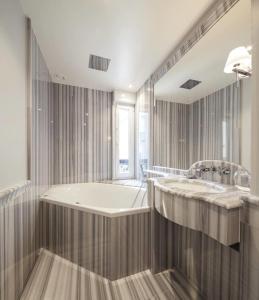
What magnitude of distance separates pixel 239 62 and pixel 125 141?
2110 millimetres

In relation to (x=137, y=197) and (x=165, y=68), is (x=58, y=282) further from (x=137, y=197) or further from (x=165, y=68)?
(x=165, y=68)

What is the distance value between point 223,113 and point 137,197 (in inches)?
57.0

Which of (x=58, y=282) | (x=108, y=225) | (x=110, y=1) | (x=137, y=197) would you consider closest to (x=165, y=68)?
(x=110, y=1)

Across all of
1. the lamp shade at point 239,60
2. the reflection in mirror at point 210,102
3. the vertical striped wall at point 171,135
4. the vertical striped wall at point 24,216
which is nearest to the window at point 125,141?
Answer: the vertical striped wall at point 171,135

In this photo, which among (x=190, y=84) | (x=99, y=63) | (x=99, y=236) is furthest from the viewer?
(x=99, y=63)

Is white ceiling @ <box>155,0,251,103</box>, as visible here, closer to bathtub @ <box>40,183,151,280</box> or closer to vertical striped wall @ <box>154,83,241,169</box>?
vertical striped wall @ <box>154,83,241,169</box>

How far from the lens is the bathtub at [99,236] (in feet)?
4.47

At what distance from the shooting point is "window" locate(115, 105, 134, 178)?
2.95m

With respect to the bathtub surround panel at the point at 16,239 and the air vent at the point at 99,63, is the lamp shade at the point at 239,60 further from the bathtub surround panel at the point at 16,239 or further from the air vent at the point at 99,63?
the bathtub surround panel at the point at 16,239

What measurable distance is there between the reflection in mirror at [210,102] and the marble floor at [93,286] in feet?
3.44

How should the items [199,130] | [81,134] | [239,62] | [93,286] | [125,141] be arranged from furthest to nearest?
[125,141] → [81,134] → [199,130] → [93,286] → [239,62]

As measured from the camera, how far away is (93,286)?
1.29 metres

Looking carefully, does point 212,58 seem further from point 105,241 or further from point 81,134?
point 81,134

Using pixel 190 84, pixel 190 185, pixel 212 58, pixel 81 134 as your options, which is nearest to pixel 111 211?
pixel 190 185
